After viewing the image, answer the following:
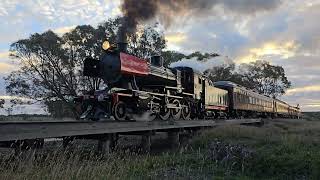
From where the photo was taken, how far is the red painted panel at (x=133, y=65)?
1833 cm

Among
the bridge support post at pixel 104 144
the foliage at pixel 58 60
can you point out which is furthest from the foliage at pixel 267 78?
the bridge support post at pixel 104 144

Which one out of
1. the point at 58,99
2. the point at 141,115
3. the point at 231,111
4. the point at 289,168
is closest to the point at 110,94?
the point at 141,115

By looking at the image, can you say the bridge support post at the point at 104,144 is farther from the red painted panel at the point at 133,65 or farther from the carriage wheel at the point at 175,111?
the carriage wheel at the point at 175,111

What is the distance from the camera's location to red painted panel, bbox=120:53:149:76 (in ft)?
60.1

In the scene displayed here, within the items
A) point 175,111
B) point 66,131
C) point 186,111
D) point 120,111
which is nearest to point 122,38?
point 120,111

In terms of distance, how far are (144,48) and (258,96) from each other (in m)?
16.1

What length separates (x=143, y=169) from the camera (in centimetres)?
1334

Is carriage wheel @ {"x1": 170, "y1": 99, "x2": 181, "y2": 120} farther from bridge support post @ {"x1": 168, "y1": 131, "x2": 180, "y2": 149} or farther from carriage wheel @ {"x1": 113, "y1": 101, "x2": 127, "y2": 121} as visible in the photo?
carriage wheel @ {"x1": 113, "y1": 101, "x2": 127, "y2": 121}

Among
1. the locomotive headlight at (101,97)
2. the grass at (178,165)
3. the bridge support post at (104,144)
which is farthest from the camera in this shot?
the locomotive headlight at (101,97)

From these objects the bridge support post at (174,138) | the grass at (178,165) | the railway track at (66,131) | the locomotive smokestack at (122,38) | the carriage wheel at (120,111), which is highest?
the locomotive smokestack at (122,38)

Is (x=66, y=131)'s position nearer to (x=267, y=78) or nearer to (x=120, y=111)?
(x=120, y=111)

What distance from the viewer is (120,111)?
17.7 m

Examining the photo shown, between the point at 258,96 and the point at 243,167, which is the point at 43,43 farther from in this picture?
the point at 243,167

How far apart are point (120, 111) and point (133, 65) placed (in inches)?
95.6
